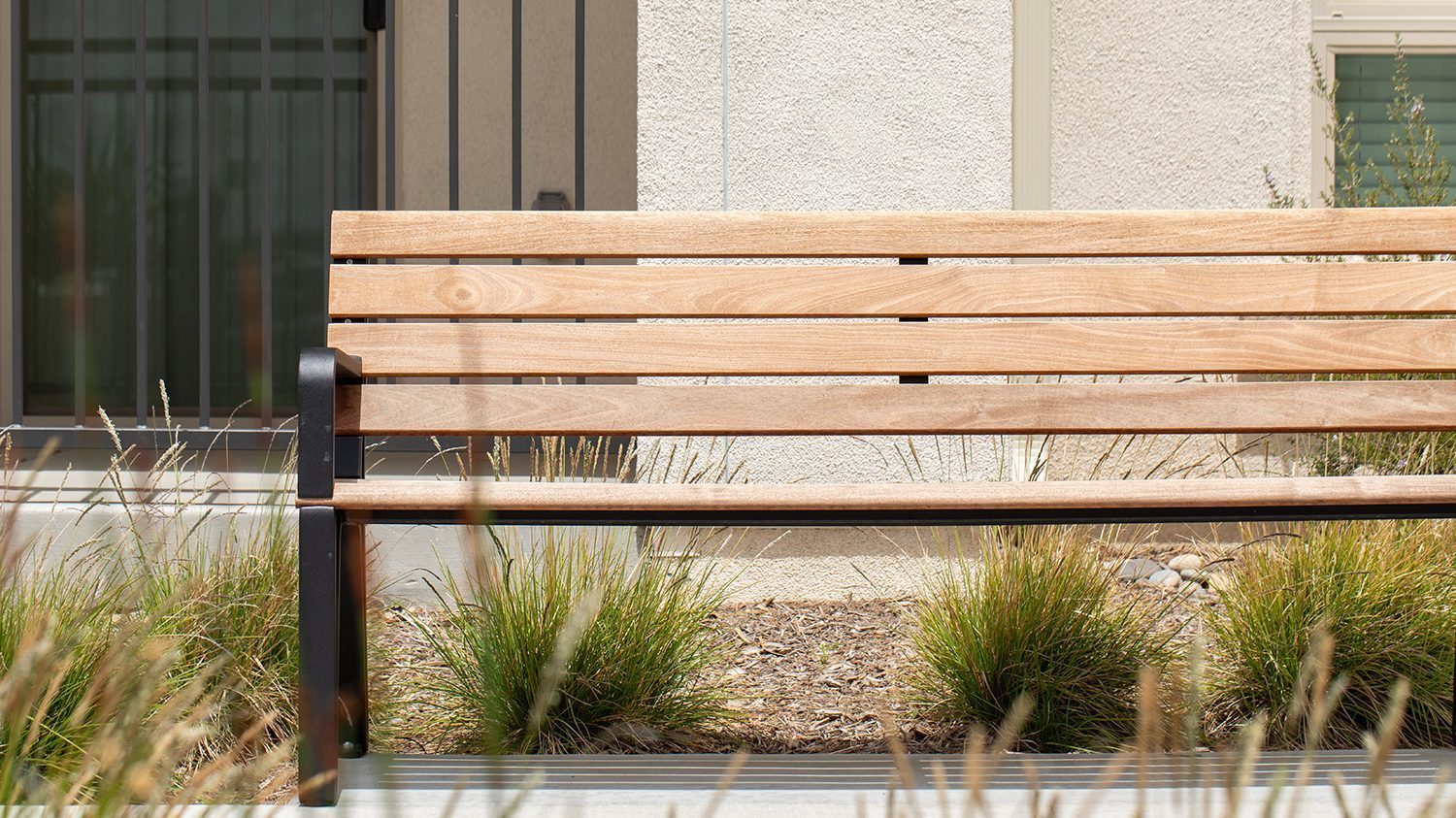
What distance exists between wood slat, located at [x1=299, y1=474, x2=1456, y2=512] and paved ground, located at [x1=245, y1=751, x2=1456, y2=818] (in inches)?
15.5

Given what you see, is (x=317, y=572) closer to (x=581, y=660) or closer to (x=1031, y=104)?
(x=581, y=660)

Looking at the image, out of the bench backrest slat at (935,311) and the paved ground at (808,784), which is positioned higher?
the bench backrest slat at (935,311)

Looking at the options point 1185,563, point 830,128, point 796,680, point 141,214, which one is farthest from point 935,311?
point 141,214

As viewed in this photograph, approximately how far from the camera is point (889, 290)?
2271mm

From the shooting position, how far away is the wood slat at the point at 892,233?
224 cm

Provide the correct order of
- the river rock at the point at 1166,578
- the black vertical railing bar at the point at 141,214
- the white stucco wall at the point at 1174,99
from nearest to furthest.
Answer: the river rock at the point at 1166,578 < the black vertical railing bar at the point at 141,214 < the white stucco wall at the point at 1174,99

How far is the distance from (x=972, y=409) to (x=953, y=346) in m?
0.12

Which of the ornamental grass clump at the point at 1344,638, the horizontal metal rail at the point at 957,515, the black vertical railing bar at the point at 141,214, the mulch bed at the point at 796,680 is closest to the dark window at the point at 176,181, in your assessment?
the black vertical railing bar at the point at 141,214

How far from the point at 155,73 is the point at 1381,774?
6127 millimetres

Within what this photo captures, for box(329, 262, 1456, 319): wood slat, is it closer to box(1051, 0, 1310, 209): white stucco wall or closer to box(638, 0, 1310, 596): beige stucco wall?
box(638, 0, 1310, 596): beige stucco wall

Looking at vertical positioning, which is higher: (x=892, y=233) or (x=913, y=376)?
(x=892, y=233)

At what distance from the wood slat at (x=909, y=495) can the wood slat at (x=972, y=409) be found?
195 mm

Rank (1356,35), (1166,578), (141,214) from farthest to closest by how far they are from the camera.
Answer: (1356,35) < (141,214) < (1166,578)

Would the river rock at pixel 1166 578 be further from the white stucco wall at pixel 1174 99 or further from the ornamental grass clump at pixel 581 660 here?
the ornamental grass clump at pixel 581 660
